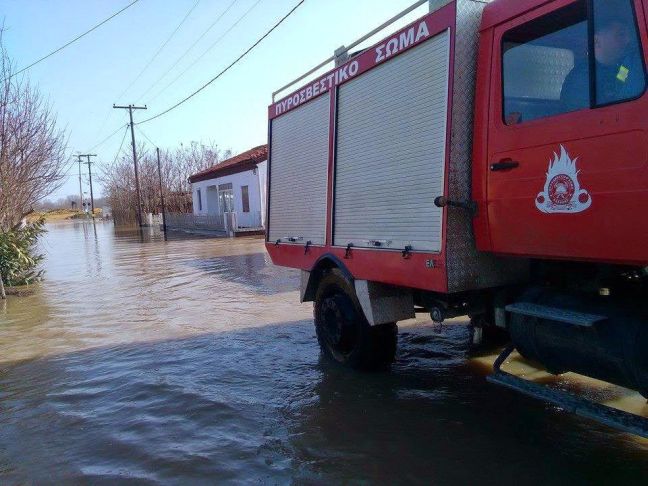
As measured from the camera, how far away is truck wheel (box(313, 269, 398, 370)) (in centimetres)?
515

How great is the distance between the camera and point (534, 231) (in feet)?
11.2

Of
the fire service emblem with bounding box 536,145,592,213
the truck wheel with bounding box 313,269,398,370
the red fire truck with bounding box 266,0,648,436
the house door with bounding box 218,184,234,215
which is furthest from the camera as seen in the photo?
the house door with bounding box 218,184,234,215

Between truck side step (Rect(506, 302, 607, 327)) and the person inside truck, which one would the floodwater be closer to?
truck side step (Rect(506, 302, 607, 327))

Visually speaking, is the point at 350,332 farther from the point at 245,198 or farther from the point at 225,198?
the point at 225,198

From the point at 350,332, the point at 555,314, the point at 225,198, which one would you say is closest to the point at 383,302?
the point at 350,332

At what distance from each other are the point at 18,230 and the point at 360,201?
11418 millimetres

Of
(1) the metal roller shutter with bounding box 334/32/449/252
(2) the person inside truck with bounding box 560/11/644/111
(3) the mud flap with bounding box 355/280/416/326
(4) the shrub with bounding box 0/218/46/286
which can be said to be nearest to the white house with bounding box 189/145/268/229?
(4) the shrub with bounding box 0/218/46/286

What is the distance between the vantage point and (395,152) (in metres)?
4.49

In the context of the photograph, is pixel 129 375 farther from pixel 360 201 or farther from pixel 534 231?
pixel 534 231

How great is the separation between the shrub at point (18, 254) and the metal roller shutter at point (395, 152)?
34.2ft

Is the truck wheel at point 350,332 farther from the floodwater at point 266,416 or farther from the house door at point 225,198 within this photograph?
the house door at point 225,198

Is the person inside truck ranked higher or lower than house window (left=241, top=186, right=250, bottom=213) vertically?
higher

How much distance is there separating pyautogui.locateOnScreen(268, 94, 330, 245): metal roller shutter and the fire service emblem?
2722 mm

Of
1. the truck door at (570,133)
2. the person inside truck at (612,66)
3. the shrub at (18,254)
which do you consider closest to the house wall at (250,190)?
the shrub at (18,254)
